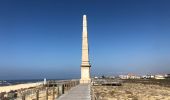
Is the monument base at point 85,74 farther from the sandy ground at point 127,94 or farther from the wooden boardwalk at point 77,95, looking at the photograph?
the wooden boardwalk at point 77,95

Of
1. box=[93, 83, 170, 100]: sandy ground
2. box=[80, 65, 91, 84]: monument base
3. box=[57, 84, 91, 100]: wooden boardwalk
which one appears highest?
box=[80, 65, 91, 84]: monument base

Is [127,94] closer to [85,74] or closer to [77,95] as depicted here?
[85,74]

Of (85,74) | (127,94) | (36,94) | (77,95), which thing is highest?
(85,74)

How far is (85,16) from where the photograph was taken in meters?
40.3

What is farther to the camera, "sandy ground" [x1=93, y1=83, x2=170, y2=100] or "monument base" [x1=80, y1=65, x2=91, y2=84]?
"monument base" [x1=80, y1=65, x2=91, y2=84]

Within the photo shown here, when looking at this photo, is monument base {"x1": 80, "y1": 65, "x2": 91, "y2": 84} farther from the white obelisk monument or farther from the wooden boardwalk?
the wooden boardwalk

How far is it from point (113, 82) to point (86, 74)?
12.6 m

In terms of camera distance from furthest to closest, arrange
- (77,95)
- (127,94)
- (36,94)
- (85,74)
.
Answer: (85,74) → (127,94) → (77,95) → (36,94)

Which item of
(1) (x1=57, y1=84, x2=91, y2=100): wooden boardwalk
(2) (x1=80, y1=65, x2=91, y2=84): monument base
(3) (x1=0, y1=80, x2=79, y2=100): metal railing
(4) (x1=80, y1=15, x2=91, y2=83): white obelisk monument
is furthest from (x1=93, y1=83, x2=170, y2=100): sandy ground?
(3) (x1=0, y1=80, x2=79, y2=100): metal railing

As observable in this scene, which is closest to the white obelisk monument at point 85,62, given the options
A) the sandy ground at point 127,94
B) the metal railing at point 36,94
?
the sandy ground at point 127,94

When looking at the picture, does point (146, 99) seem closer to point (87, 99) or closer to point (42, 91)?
point (42, 91)

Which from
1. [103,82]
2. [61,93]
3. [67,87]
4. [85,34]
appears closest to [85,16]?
[85,34]

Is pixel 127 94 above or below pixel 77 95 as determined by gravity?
below

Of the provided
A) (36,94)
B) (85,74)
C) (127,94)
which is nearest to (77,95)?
(36,94)
